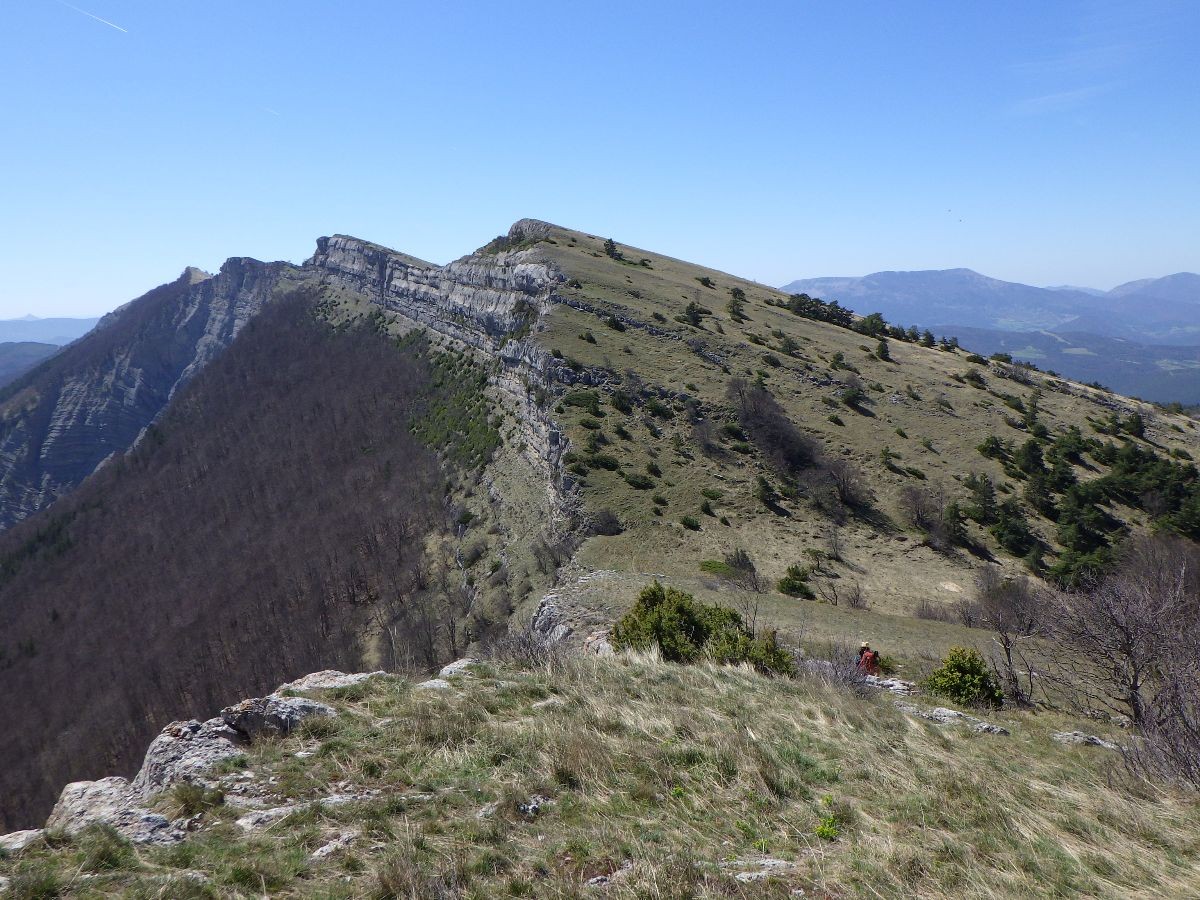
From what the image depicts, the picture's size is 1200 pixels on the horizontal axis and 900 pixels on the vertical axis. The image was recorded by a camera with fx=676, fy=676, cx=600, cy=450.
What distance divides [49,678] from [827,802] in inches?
2711

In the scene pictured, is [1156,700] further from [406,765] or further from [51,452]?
[51,452]

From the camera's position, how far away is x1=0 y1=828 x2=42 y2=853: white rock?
6.02 metres

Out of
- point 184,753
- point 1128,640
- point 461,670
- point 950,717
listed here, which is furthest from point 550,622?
point 1128,640

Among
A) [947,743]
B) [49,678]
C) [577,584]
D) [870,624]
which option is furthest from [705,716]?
[49,678]

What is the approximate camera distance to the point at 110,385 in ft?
464

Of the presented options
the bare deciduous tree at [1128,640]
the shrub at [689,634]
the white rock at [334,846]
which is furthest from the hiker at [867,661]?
the white rock at [334,846]

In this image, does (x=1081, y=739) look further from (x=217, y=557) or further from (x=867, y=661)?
(x=217, y=557)

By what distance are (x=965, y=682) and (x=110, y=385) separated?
170 metres

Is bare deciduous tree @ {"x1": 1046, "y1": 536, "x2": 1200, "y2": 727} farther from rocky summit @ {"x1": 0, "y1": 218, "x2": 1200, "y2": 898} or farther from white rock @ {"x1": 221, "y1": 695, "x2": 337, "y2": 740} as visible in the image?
white rock @ {"x1": 221, "y1": 695, "x2": 337, "y2": 740}

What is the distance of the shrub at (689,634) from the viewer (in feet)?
44.1

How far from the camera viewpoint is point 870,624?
2028 centimetres

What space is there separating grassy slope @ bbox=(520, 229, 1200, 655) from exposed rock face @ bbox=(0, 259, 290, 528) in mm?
105149

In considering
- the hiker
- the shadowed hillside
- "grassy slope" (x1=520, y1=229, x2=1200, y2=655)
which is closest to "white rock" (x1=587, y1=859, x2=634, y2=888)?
the hiker

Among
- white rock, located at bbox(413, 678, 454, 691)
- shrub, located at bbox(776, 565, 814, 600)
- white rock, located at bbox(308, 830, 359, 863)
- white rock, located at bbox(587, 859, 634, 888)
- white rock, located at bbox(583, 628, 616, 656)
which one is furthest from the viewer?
shrub, located at bbox(776, 565, 814, 600)
